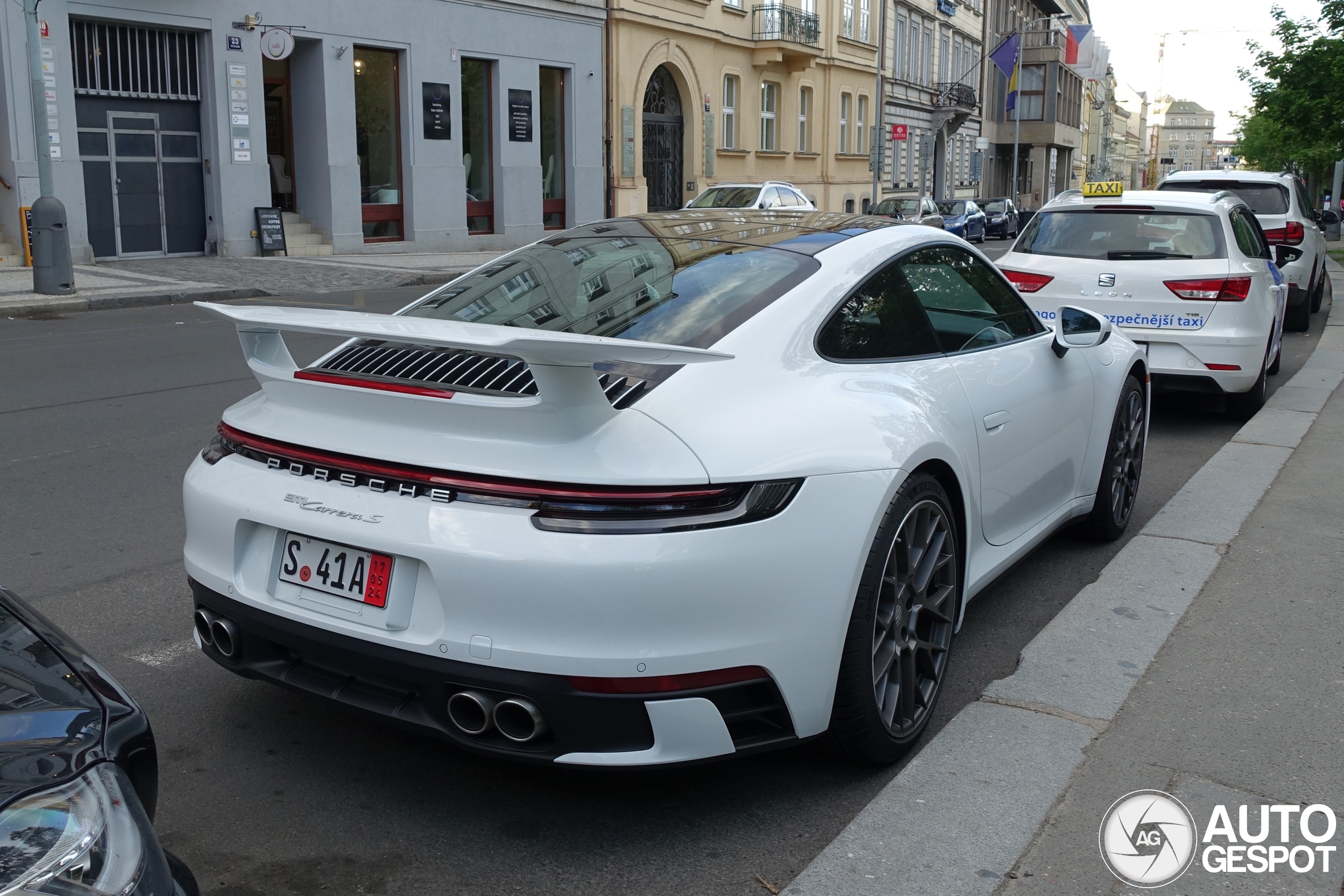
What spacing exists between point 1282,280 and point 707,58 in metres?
26.1

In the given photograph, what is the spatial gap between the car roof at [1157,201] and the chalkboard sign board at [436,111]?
714 inches

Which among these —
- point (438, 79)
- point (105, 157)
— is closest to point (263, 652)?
point (105, 157)

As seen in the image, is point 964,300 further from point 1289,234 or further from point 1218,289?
point 1289,234

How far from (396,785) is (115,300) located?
44.7ft

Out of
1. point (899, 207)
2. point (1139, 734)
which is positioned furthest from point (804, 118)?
point (1139, 734)

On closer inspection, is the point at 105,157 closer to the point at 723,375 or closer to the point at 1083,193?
the point at 1083,193

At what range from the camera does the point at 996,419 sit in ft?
12.6

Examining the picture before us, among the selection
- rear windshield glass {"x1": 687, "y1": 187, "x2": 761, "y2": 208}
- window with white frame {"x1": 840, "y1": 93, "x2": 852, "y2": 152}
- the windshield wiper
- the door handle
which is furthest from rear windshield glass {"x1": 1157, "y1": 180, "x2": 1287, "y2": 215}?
window with white frame {"x1": 840, "y1": 93, "x2": 852, "y2": 152}

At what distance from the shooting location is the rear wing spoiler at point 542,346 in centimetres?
249

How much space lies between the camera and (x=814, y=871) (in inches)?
105

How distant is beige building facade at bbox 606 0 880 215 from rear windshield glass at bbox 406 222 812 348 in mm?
26640

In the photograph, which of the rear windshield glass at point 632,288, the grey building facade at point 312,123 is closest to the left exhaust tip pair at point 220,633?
the rear windshield glass at point 632,288

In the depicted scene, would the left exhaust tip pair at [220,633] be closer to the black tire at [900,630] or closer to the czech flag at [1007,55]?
the black tire at [900,630]

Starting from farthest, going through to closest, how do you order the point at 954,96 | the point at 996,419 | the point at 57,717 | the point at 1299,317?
the point at 954,96 → the point at 1299,317 → the point at 996,419 → the point at 57,717
